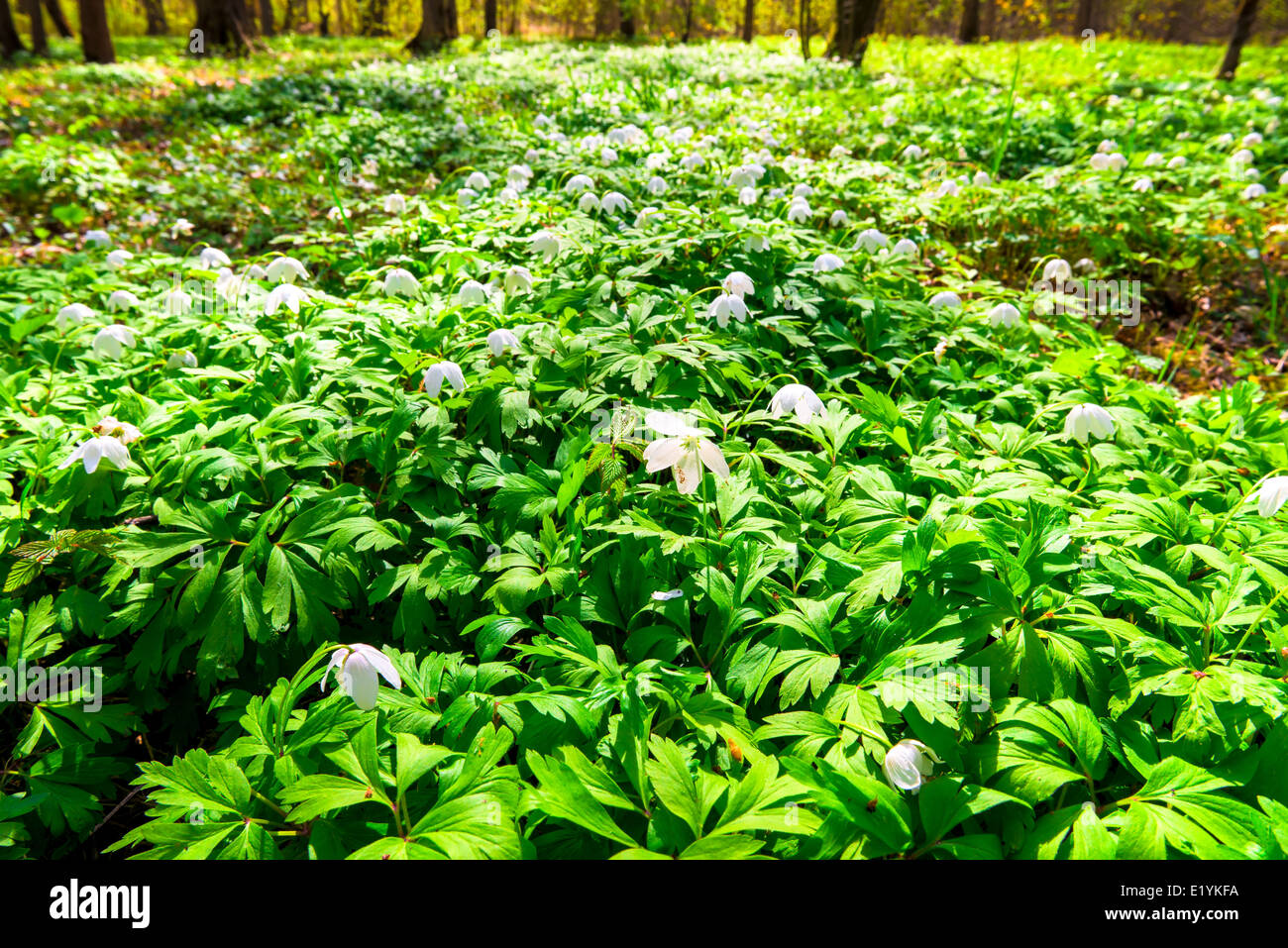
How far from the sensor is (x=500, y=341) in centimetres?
270

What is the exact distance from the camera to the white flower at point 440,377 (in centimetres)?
247

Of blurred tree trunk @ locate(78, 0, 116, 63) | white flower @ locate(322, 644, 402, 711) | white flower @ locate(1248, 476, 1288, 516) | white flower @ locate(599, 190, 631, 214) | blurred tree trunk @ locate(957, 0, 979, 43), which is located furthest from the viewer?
blurred tree trunk @ locate(957, 0, 979, 43)

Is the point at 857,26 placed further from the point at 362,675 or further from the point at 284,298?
the point at 362,675

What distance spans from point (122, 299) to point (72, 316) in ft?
1.16

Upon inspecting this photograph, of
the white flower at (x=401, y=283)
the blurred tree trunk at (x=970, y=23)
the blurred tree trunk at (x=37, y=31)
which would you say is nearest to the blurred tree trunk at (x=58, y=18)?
the blurred tree trunk at (x=37, y=31)

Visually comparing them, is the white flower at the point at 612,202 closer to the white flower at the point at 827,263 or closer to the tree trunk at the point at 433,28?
the white flower at the point at 827,263

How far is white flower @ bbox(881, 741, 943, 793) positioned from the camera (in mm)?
1446

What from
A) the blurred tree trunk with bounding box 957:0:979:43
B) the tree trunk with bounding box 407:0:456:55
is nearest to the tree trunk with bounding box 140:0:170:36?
the tree trunk with bounding box 407:0:456:55

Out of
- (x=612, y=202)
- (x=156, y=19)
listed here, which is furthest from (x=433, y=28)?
(x=156, y=19)

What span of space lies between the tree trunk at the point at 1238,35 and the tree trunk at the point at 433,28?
16273 mm

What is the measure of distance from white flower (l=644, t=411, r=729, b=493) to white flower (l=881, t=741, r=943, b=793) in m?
0.75

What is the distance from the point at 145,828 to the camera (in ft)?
4.81

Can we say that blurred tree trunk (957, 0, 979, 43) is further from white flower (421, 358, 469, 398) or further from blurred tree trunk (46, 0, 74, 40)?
blurred tree trunk (46, 0, 74, 40)
